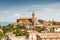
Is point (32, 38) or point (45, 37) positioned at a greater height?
point (45, 37)

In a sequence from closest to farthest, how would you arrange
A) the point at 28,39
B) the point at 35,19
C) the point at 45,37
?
the point at 45,37
the point at 28,39
the point at 35,19

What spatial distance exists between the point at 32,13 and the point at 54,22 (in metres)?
3.42

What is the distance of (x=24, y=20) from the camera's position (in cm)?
3123

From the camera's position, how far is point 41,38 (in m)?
9.27

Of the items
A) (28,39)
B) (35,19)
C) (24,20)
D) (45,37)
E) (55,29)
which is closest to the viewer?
(45,37)

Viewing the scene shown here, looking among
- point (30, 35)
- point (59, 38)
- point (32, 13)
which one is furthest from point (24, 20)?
point (59, 38)

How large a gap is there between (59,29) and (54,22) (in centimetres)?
1005

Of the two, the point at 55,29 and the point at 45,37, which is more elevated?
the point at 45,37

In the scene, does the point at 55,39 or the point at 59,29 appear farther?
the point at 59,29

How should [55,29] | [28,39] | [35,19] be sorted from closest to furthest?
[28,39]
[55,29]
[35,19]

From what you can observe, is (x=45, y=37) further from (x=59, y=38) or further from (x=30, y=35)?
(x=30, y=35)

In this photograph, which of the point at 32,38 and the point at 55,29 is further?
the point at 55,29

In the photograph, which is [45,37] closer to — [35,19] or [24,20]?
[35,19]

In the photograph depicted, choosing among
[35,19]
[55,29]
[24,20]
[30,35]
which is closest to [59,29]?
[55,29]
